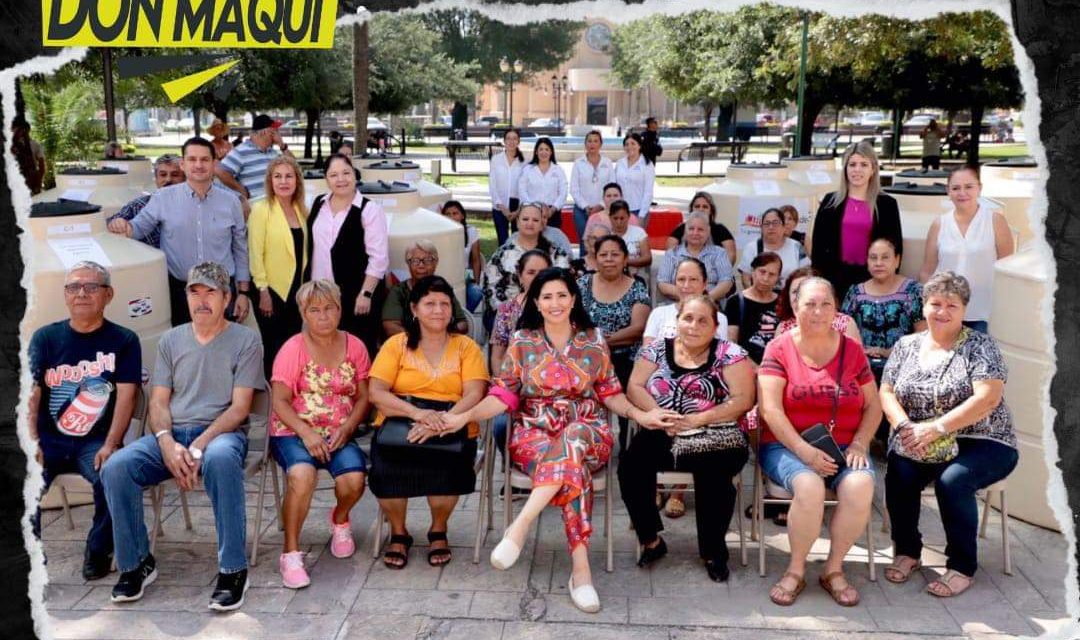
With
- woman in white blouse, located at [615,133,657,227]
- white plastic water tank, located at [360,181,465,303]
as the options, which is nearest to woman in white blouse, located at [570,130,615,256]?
woman in white blouse, located at [615,133,657,227]

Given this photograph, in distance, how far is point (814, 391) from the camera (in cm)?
446

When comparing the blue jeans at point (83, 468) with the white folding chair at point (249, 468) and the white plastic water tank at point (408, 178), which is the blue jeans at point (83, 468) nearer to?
the white folding chair at point (249, 468)

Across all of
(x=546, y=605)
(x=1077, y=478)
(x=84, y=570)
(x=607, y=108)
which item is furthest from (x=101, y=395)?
(x=607, y=108)

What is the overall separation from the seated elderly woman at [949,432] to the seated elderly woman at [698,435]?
2.37 feet

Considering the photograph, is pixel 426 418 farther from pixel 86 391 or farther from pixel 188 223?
pixel 188 223

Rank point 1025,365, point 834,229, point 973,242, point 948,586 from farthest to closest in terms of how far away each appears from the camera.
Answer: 1. point 834,229
2. point 973,242
3. point 1025,365
4. point 948,586

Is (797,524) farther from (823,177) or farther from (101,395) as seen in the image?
(823,177)

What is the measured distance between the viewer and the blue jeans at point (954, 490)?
4.29 metres

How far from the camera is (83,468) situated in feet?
14.9

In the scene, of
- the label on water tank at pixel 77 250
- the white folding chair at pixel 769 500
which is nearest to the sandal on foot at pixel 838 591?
the white folding chair at pixel 769 500

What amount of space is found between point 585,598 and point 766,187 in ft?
21.4

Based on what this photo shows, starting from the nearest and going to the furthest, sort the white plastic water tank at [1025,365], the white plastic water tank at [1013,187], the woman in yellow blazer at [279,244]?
1. the white plastic water tank at [1025,365]
2. the woman in yellow blazer at [279,244]
3. the white plastic water tank at [1013,187]

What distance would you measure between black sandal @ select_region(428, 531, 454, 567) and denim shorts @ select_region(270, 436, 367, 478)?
463 millimetres

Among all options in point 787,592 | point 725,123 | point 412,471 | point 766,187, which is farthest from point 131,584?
point 725,123
